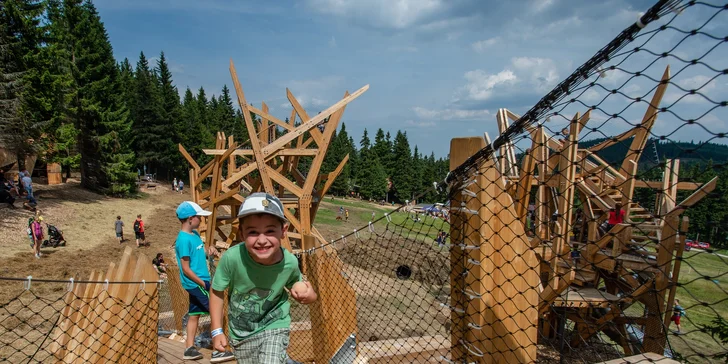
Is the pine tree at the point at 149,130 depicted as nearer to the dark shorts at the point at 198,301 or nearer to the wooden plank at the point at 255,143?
the wooden plank at the point at 255,143

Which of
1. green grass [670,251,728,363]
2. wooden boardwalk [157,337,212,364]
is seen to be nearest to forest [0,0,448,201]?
wooden boardwalk [157,337,212,364]

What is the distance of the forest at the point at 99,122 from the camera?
29.5 feet

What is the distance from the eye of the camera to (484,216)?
211cm

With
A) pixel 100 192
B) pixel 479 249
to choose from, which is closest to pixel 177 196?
pixel 100 192

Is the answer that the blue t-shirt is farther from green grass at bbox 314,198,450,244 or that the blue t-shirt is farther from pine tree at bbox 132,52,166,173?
pine tree at bbox 132,52,166,173

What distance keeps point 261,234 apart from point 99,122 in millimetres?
31480

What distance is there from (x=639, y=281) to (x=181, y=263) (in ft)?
25.1

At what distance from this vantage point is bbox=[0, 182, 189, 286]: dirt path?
1255cm

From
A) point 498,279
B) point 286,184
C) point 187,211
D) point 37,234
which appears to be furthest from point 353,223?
point 498,279

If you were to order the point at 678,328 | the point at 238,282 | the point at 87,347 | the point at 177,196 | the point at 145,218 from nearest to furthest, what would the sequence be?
1. the point at 238,282
2. the point at 87,347
3. the point at 678,328
4. the point at 145,218
5. the point at 177,196

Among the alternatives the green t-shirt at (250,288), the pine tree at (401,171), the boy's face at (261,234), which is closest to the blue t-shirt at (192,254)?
the green t-shirt at (250,288)

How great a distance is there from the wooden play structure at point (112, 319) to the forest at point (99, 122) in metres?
2.33

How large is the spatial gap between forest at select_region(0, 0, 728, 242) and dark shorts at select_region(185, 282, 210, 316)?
2520mm

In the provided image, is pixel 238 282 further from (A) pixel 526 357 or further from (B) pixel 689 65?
(B) pixel 689 65
